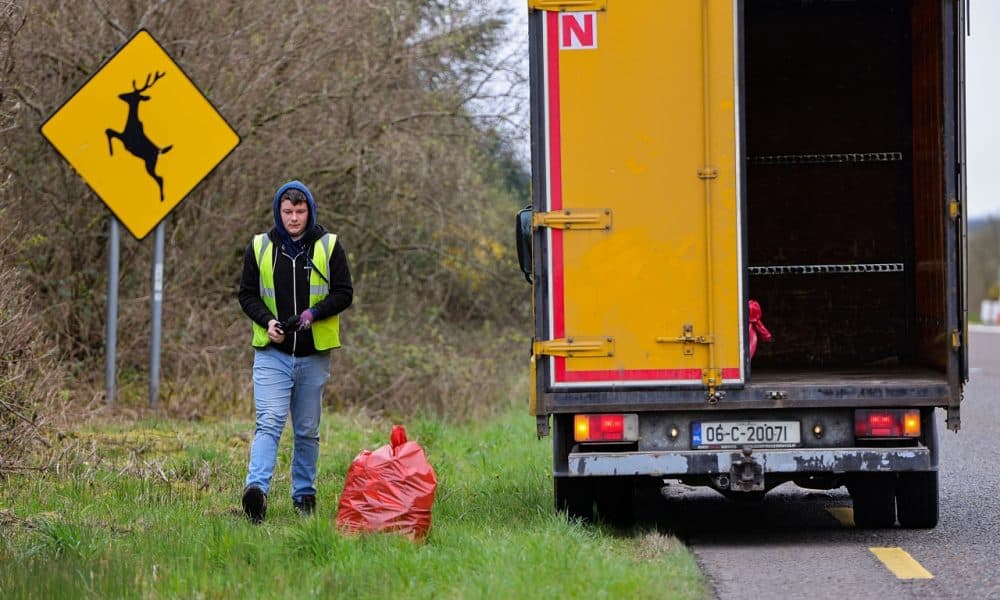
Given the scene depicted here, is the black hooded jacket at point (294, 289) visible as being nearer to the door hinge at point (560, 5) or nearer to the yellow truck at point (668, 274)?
the yellow truck at point (668, 274)

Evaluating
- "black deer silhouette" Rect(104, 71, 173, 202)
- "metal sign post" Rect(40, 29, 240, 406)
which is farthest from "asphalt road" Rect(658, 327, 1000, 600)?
"black deer silhouette" Rect(104, 71, 173, 202)

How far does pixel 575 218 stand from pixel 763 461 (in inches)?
60.3

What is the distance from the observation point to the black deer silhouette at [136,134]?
37.2 feet

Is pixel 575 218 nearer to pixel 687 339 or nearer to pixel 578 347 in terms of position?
pixel 578 347

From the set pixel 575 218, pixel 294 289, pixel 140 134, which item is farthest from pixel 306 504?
pixel 140 134

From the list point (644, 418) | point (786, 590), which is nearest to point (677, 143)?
point (644, 418)

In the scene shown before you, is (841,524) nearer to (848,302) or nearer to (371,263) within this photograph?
(848,302)

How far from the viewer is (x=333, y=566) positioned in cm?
620

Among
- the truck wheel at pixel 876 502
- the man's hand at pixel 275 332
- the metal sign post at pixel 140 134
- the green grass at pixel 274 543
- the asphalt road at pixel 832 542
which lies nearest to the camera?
the green grass at pixel 274 543

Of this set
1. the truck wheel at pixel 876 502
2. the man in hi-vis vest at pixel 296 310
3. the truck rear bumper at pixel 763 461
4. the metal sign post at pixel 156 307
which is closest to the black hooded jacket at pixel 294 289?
the man in hi-vis vest at pixel 296 310

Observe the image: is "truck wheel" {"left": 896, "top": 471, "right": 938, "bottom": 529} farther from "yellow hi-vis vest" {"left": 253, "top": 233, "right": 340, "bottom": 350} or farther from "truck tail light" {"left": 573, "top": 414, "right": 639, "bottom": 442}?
"yellow hi-vis vest" {"left": 253, "top": 233, "right": 340, "bottom": 350}

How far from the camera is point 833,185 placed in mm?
10547

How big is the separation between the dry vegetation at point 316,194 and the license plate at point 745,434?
20.4ft

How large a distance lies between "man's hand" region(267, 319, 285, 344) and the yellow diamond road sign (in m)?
3.75
